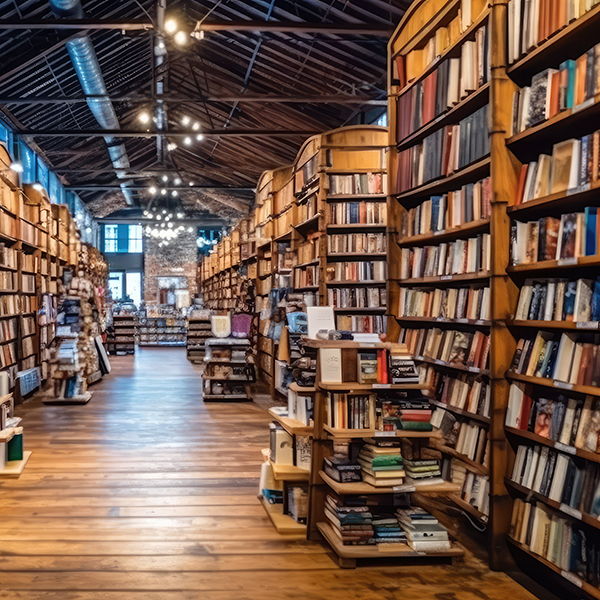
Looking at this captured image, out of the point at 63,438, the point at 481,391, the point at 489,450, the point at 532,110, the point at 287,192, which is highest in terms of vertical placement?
the point at 287,192

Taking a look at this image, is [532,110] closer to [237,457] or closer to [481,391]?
[481,391]

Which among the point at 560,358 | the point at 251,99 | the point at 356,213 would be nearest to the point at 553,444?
the point at 560,358

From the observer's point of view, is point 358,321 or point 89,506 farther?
point 358,321

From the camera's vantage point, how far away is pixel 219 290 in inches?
725

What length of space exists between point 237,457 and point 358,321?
2077mm

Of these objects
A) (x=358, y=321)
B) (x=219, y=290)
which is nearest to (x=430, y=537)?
(x=358, y=321)

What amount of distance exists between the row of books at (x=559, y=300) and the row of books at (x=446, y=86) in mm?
1231

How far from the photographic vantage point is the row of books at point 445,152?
3.54 metres

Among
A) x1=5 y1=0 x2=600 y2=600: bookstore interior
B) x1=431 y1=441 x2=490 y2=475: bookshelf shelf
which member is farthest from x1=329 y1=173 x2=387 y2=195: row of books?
x1=431 y1=441 x2=490 y2=475: bookshelf shelf

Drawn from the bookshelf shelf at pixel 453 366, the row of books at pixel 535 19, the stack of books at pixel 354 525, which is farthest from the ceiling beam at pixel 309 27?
the stack of books at pixel 354 525

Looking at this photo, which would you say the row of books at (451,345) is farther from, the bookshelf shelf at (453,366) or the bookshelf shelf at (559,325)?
the bookshelf shelf at (559,325)

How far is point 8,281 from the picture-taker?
831 centimetres

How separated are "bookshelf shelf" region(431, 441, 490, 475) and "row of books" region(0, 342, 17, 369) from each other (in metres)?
6.21

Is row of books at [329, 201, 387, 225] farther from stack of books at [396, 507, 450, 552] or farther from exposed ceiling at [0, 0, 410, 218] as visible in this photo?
stack of books at [396, 507, 450, 552]
